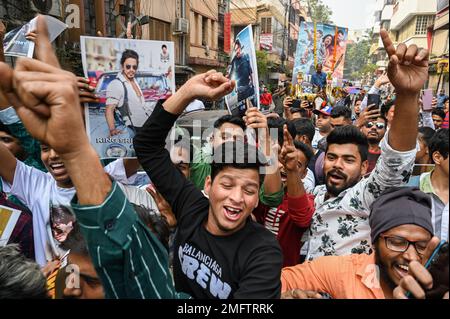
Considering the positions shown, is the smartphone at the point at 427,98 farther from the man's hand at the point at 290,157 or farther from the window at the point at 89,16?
the window at the point at 89,16

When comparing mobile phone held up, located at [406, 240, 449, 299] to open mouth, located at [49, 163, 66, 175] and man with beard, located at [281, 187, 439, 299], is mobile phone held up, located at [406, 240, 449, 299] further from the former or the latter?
open mouth, located at [49, 163, 66, 175]

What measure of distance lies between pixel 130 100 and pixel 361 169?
1.65 m

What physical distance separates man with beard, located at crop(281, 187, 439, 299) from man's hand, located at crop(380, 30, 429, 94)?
437 millimetres

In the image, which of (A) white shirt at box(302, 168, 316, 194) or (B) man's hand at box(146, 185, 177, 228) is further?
(A) white shirt at box(302, 168, 316, 194)

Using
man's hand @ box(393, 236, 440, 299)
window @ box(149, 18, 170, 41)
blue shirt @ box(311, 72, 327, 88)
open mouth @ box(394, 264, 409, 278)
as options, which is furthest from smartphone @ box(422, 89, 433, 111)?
window @ box(149, 18, 170, 41)

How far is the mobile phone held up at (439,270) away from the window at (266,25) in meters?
30.3

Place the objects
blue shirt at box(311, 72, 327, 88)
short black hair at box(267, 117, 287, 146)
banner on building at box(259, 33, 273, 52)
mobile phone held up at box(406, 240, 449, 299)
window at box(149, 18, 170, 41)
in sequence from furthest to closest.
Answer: banner on building at box(259, 33, 273, 52) → window at box(149, 18, 170, 41) → blue shirt at box(311, 72, 327, 88) → short black hair at box(267, 117, 287, 146) → mobile phone held up at box(406, 240, 449, 299)

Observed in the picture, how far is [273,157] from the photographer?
6.75ft

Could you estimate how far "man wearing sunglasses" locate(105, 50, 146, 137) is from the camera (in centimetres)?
214

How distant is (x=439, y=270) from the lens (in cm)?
70

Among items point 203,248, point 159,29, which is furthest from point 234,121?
point 159,29

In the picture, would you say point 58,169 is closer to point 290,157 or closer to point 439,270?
point 290,157
